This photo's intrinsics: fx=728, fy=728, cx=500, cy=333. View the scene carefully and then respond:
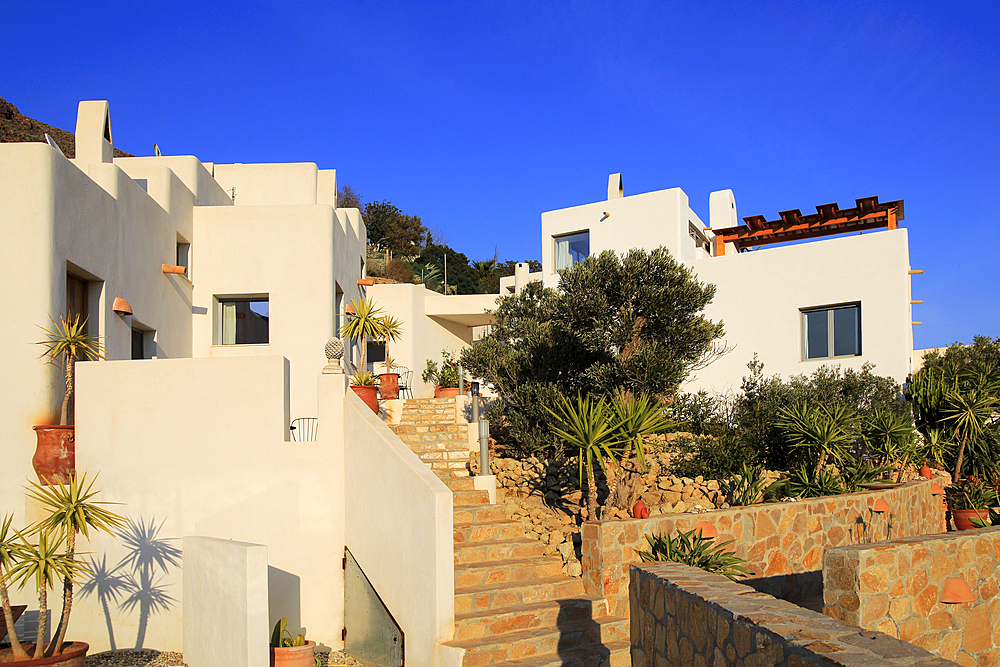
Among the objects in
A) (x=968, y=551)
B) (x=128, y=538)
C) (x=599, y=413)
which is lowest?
(x=128, y=538)

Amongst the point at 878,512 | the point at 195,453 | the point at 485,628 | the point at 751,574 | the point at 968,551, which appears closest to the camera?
the point at 968,551

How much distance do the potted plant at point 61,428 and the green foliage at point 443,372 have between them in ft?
41.3

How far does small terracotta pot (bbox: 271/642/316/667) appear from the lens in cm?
836

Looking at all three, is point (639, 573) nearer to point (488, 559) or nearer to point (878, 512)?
point (488, 559)

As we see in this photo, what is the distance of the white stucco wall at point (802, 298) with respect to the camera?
1608 cm

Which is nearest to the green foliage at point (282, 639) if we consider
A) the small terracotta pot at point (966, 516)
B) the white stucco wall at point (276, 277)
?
the white stucco wall at point (276, 277)

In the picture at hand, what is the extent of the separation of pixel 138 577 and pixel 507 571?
4.87 meters

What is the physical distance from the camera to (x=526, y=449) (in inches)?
575

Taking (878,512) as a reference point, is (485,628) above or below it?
below

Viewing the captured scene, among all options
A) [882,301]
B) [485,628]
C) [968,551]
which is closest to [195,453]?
[485,628]

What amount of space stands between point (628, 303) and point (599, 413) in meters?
4.59

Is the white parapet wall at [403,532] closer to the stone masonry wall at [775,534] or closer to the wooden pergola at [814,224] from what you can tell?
the stone masonry wall at [775,534]

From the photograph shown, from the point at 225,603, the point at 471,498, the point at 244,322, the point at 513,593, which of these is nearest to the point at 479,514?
the point at 471,498

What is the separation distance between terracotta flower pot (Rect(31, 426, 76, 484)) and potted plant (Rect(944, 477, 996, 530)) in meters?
13.4
